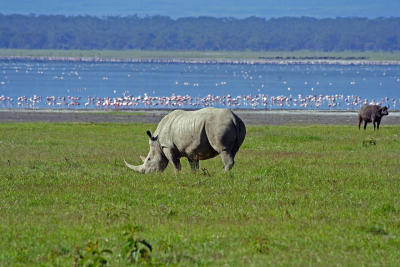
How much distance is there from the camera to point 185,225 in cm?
1313

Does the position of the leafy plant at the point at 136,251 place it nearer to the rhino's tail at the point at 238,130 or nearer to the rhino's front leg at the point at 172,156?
the rhino's tail at the point at 238,130

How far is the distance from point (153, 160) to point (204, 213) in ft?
22.2

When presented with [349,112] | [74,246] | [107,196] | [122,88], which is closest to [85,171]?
[107,196]

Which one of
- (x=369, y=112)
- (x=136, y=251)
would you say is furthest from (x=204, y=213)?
(x=369, y=112)

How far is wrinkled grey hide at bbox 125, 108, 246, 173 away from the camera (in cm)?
1923

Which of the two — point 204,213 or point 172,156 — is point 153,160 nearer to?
point 172,156

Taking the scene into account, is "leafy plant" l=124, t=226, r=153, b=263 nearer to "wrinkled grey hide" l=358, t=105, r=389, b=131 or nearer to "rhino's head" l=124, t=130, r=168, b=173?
"rhino's head" l=124, t=130, r=168, b=173

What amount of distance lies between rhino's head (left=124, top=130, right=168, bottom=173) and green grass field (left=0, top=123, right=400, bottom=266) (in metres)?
0.68

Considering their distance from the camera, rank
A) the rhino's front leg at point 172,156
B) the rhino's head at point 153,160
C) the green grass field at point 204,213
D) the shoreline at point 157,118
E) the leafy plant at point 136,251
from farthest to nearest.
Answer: the shoreline at point 157,118 → the rhino's head at point 153,160 → the rhino's front leg at point 172,156 → the green grass field at point 204,213 → the leafy plant at point 136,251

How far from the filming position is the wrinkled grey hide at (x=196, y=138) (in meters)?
19.2

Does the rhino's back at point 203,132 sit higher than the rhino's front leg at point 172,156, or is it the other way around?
the rhino's back at point 203,132

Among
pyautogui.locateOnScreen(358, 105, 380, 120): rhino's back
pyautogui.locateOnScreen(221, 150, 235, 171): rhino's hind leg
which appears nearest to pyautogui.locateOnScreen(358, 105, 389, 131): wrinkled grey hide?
→ pyautogui.locateOnScreen(358, 105, 380, 120): rhino's back

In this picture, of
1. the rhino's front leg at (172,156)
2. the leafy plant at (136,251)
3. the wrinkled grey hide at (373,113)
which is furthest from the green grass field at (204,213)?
the wrinkled grey hide at (373,113)

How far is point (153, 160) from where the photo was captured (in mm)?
20734
